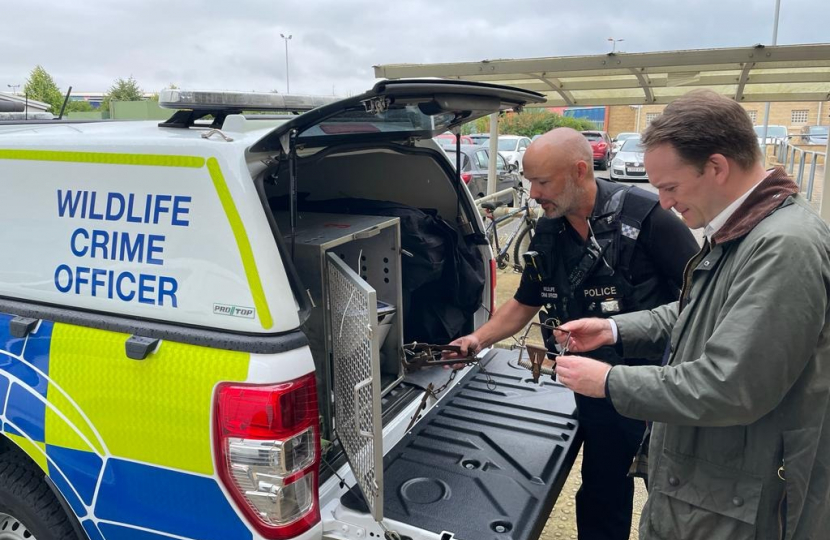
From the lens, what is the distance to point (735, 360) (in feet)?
4.54

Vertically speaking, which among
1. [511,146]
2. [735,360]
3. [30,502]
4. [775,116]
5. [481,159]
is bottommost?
[30,502]

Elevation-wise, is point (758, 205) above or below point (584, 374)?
above

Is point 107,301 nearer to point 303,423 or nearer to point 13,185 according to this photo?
point 13,185

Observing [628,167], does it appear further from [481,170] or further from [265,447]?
[265,447]

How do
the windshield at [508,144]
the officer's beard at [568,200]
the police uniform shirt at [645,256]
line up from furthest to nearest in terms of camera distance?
the windshield at [508,144]
the officer's beard at [568,200]
the police uniform shirt at [645,256]

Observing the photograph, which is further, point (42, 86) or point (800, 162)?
point (42, 86)

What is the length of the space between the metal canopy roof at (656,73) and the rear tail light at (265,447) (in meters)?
4.62

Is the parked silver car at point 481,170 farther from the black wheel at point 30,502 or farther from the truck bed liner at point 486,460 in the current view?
the black wheel at point 30,502

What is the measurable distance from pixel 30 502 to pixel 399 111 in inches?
72.7

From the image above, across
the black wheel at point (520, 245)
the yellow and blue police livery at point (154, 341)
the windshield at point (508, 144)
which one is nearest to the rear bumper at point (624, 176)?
the windshield at point (508, 144)

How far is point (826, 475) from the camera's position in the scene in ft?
4.84

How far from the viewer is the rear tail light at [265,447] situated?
5.19 ft

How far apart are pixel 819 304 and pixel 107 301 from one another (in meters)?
1.83

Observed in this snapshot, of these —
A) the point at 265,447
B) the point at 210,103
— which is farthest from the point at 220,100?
the point at 265,447
